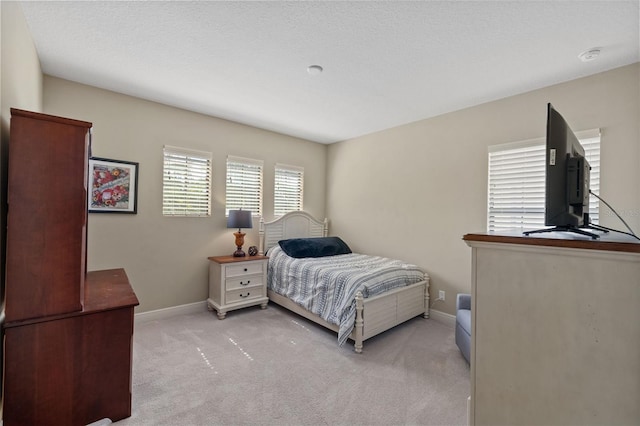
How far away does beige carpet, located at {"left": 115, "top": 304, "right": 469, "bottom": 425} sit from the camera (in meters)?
1.81

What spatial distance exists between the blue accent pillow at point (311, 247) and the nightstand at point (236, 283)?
1.13ft

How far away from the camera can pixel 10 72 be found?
1.63 meters

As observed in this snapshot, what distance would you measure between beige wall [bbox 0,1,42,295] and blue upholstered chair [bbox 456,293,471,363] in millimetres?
3143

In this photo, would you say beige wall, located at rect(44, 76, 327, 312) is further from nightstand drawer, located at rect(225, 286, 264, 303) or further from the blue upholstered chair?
the blue upholstered chair

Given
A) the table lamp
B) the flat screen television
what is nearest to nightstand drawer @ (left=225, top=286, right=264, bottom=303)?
the table lamp

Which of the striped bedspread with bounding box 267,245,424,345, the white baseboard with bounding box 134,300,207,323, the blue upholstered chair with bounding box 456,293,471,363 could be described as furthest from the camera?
the white baseboard with bounding box 134,300,207,323

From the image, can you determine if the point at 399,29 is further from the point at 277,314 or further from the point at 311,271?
the point at 277,314

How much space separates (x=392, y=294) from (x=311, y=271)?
0.93 meters

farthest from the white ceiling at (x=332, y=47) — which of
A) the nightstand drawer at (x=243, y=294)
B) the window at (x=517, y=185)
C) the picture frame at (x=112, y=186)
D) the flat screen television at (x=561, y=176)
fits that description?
the nightstand drawer at (x=243, y=294)

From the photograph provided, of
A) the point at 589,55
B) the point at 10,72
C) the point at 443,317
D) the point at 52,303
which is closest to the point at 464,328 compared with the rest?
the point at 443,317

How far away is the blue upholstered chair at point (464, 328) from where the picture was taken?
2.33 metres

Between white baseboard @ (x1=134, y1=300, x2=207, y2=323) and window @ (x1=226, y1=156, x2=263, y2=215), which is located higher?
window @ (x1=226, y1=156, x2=263, y2=215)

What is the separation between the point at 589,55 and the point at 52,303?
13.2 ft

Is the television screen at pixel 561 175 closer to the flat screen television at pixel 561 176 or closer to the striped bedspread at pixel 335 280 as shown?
the flat screen television at pixel 561 176
